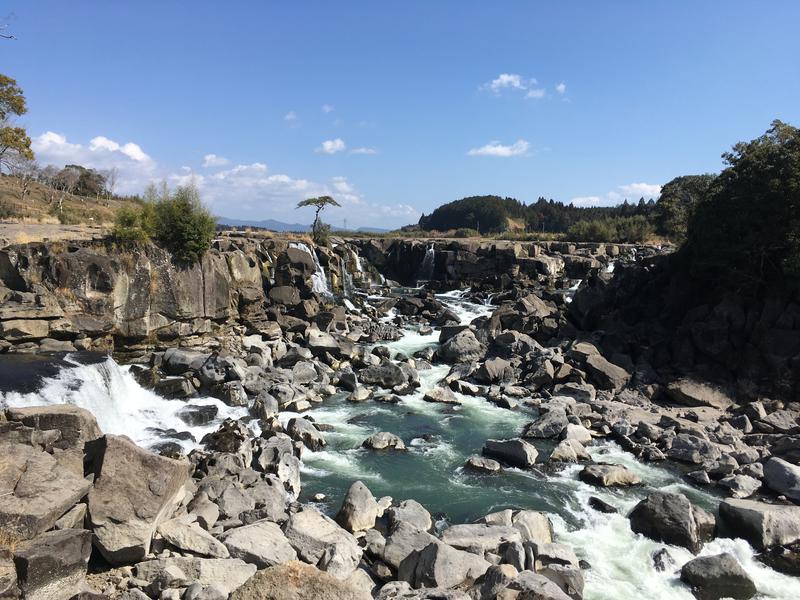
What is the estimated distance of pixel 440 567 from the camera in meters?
10.0

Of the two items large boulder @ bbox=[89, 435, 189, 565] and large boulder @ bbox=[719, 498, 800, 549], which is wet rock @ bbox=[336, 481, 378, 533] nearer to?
large boulder @ bbox=[89, 435, 189, 565]

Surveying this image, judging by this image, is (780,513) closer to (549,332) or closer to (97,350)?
(549,332)

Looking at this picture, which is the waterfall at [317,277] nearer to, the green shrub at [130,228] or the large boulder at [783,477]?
the green shrub at [130,228]

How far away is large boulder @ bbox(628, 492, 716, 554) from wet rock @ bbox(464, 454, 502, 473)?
168 inches

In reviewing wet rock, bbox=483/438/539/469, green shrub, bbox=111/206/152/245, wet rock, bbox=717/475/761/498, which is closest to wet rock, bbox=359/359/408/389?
wet rock, bbox=483/438/539/469

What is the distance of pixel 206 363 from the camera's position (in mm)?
22156

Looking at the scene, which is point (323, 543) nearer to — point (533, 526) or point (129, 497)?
point (129, 497)

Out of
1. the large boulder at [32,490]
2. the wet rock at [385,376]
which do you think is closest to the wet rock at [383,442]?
the wet rock at [385,376]

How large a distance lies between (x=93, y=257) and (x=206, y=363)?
21.4ft

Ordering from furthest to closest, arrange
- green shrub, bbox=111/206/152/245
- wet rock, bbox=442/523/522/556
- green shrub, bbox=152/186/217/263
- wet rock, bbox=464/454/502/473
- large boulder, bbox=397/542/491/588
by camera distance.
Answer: green shrub, bbox=152/186/217/263 < green shrub, bbox=111/206/152/245 < wet rock, bbox=464/454/502/473 < wet rock, bbox=442/523/522/556 < large boulder, bbox=397/542/491/588

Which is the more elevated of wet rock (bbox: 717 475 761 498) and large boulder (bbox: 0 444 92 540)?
large boulder (bbox: 0 444 92 540)

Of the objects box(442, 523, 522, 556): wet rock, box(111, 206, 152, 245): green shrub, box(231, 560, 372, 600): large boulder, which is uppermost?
box(111, 206, 152, 245): green shrub

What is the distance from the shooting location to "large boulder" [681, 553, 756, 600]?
10.8m

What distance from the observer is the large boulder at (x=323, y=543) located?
33.6ft
